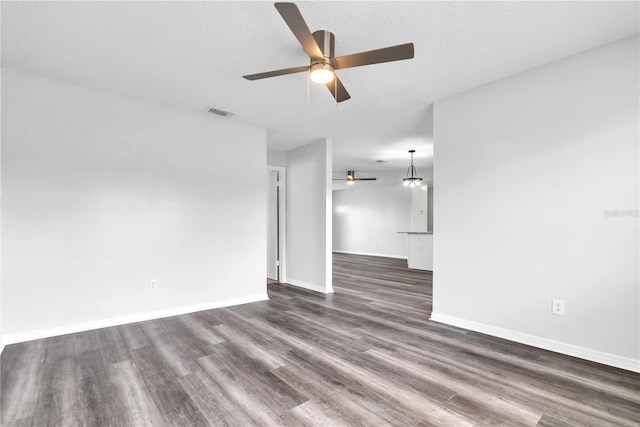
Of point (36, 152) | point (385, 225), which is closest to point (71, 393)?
point (36, 152)

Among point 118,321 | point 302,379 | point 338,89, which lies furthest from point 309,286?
point 338,89

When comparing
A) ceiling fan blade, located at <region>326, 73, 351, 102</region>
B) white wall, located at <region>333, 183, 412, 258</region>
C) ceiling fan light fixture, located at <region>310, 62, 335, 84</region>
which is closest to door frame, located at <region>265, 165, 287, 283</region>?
ceiling fan blade, located at <region>326, 73, 351, 102</region>

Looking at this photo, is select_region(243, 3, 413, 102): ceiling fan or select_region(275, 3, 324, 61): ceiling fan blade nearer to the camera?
select_region(275, 3, 324, 61): ceiling fan blade

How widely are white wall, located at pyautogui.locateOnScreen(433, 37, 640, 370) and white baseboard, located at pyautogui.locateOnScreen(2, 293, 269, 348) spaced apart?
2.67m

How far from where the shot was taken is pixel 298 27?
178 cm

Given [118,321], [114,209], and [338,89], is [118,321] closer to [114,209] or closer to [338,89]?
[114,209]

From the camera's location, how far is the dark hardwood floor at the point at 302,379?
1.81 m

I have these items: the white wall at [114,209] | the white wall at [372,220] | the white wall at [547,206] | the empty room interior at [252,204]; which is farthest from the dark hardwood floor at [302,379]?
the white wall at [372,220]

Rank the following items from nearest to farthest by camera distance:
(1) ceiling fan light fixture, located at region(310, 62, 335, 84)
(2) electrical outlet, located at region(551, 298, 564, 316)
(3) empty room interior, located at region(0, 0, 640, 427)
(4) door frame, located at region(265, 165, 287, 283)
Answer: (3) empty room interior, located at region(0, 0, 640, 427) < (1) ceiling fan light fixture, located at region(310, 62, 335, 84) < (2) electrical outlet, located at region(551, 298, 564, 316) < (4) door frame, located at region(265, 165, 287, 283)

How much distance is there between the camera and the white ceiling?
205cm

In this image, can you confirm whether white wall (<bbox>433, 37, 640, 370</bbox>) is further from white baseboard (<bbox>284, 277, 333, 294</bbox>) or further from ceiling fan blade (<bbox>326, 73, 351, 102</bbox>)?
white baseboard (<bbox>284, 277, 333, 294</bbox>)

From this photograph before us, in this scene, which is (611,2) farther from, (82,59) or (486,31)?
(82,59)

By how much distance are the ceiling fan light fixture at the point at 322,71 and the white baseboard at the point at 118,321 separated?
3148 mm

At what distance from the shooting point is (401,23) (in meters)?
2.17
